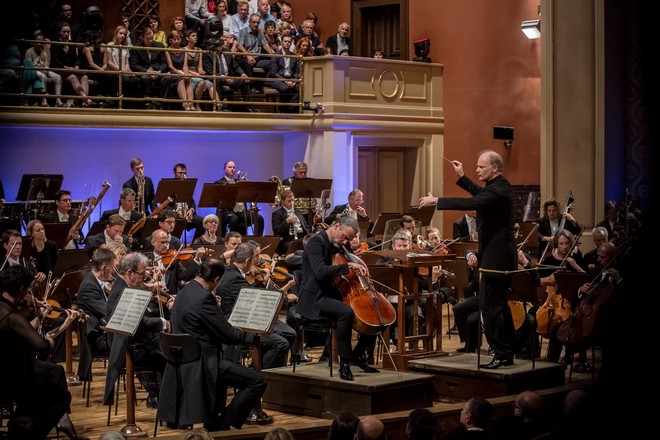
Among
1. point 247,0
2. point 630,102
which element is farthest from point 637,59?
point 247,0

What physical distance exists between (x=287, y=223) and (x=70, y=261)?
3.17 metres

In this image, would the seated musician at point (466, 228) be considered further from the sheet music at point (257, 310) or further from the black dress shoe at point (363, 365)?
the sheet music at point (257, 310)

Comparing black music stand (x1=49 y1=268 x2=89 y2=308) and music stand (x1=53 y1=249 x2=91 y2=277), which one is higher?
music stand (x1=53 y1=249 x2=91 y2=277)

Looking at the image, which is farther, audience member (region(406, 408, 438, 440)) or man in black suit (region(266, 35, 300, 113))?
man in black suit (region(266, 35, 300, 113))

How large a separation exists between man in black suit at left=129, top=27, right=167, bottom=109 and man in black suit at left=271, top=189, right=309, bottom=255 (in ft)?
9.31

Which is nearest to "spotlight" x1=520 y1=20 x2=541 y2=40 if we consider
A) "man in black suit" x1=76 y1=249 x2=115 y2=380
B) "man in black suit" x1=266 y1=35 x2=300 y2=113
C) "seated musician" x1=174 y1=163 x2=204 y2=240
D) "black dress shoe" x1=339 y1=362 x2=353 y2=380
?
"man in black suit" x1=266 y1=35 x2=300 y2=113

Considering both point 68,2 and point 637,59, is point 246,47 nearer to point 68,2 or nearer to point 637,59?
point 68,2

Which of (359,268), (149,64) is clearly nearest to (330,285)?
(359,268)

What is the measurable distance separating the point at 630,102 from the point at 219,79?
5439mm

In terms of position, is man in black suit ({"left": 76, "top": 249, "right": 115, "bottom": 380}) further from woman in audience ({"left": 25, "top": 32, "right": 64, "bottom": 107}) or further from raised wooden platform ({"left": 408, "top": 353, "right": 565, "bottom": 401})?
woman in audience ({"left": 25, "top": 32, "right": 64, "bottom": 107})

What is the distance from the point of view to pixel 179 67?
13297mm

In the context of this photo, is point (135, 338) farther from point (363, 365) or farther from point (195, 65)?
point (195, 65)

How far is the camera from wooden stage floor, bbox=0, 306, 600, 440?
576 cm

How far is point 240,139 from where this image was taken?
568 inches
